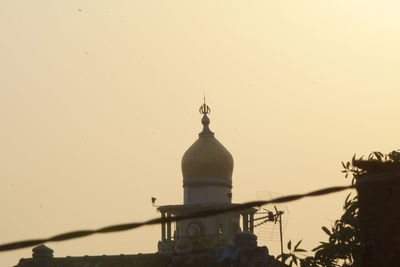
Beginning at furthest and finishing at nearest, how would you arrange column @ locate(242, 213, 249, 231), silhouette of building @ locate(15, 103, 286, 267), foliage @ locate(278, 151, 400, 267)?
1. column @ locate(242, 213, 249, 231)
2. silhouette of building @ locate(15, 103, 286, 267)
3. foliage @ locate(278, 151, 400, 267)

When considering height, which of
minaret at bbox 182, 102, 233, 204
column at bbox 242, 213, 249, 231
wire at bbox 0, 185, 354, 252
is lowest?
wire at bbox 0, 185, 354, 252

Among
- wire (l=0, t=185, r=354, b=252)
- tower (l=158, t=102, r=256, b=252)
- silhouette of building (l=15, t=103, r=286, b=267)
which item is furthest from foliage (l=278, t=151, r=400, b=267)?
tower (l=158, t=102, r=256, b=252)

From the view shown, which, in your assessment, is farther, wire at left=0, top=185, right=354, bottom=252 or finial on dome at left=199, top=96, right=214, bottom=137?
finial on dome at left=199, top=96, right=214, bottom=137

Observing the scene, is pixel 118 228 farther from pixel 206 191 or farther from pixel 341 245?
pixel 206 191

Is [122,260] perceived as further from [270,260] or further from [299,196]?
[299,196]

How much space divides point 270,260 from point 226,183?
18504 millimetres

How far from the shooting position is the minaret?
64625 millimetres

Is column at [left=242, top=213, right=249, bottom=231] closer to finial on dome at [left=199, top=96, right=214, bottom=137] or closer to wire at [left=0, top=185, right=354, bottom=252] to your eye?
finial on dome at [left=199, top=96, right=214, bottom=137]

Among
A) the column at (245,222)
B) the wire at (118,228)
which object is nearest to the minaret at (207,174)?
the column at (245,222)

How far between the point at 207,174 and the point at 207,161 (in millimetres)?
729

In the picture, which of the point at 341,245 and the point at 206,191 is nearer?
the point at 341,245

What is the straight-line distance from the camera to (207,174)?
64.9 m

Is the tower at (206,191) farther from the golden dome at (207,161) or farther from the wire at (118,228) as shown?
the wire at (118,228)

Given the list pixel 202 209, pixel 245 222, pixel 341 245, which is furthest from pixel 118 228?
pixel 245 222
